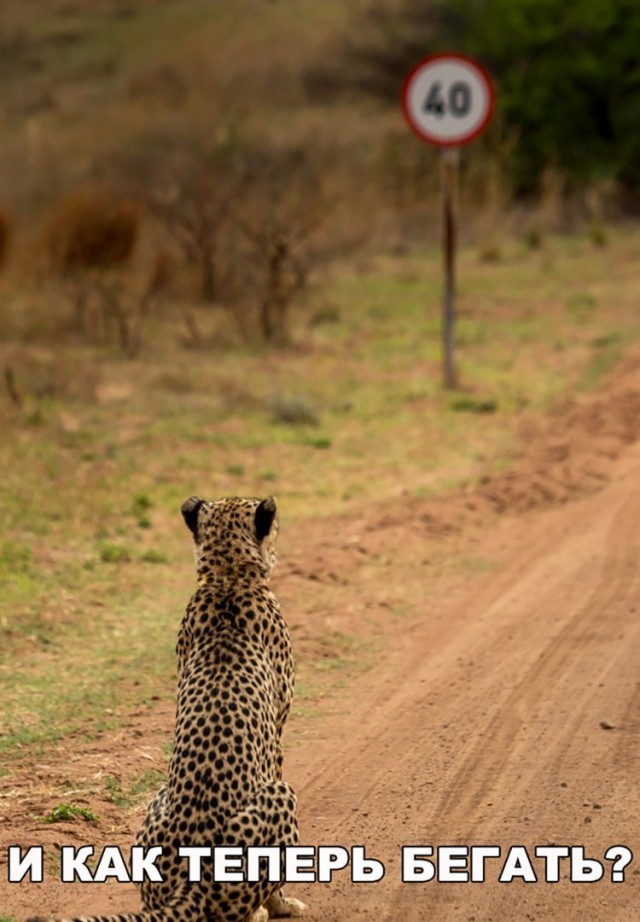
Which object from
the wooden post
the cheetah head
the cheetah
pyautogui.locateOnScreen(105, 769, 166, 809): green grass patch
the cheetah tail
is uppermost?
the wooden post

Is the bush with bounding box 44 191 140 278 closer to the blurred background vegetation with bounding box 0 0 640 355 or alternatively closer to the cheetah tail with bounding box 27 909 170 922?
the blurred background vegetation with bounding box 0 0 640 355

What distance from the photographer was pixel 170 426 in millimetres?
10875

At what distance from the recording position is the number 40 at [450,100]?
38.3 feet

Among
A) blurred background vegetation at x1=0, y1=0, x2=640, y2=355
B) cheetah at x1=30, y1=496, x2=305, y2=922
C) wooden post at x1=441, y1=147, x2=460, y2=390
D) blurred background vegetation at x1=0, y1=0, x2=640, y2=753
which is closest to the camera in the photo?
cheetah at x1=30, y1=496, x2=305, y2=922

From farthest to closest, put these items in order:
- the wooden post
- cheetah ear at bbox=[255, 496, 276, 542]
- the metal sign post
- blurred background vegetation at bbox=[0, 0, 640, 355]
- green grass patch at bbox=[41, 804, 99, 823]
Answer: blurred background vegetation at bbox=[0, 0, 640, 355], the wooden post, the metal sign post, green grass patch at bbox=[41, 804, 99, 823], cheetah ear at bbox=[255, 496, 276, 542]

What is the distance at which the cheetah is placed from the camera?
369 cm

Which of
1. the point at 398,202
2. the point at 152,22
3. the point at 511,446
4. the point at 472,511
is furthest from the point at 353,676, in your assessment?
the point at 152,22

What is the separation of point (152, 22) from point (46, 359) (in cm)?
3352

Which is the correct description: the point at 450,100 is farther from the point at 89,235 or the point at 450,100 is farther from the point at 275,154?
the point at 275,154

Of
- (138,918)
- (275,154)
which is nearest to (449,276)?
(138,918)

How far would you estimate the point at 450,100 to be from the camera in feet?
38.4

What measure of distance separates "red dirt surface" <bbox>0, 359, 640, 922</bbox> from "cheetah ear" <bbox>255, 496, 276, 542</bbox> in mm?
986

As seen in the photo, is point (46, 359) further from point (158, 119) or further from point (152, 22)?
→ point (152, 22)

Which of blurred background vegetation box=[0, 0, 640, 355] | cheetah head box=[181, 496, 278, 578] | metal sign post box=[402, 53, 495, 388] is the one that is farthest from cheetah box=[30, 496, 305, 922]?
blurred background vegetation box=[0, 0, 640, 355]
